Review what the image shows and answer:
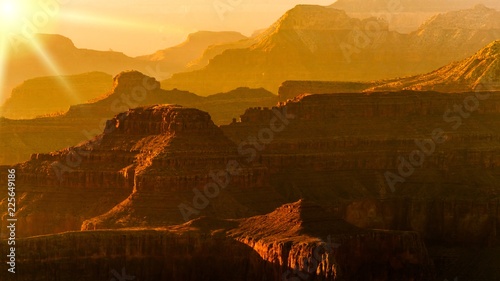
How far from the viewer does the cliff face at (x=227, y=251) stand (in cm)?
8462

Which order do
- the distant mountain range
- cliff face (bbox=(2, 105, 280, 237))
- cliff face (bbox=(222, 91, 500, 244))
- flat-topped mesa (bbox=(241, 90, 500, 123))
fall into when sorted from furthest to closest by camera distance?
the distant mountain range → flat-topped mesa (bbox=(241, 90, 500, 123)) → cliff face (bbox=(222, 91, 500, 244)) → cliff face (bbox=(2, 105, 280, 237))

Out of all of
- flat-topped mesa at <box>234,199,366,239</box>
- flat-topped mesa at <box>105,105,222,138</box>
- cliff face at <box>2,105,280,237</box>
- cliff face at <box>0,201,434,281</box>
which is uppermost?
flat-topped mesa at <box>105,105,222,138</box>

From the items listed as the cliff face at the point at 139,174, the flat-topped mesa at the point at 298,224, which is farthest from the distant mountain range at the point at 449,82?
the flat-topped mesa at the point at 298,224

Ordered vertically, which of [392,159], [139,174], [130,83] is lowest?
[139,174]

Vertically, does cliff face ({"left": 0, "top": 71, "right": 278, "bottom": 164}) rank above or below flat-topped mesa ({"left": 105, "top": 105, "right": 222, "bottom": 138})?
above

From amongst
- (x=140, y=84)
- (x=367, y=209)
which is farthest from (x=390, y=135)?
(x=140, y=84)

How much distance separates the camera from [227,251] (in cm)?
8750

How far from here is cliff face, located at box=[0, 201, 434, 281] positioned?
84.6 m

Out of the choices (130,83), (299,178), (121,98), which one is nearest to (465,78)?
(121,98)

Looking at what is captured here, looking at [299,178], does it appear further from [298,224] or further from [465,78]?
[465,78]

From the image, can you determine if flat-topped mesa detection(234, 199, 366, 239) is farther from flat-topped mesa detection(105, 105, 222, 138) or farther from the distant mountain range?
the distant mountain range

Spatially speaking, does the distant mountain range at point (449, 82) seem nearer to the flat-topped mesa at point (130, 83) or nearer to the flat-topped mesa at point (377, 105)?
the flat-topped mesa at point (377, 105)

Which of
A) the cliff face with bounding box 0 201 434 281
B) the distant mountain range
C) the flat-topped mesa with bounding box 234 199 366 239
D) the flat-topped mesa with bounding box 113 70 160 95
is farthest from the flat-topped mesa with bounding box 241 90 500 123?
the flat-topped mesa with bounding box 113 70 160 95

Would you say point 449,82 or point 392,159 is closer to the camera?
point 392,159
